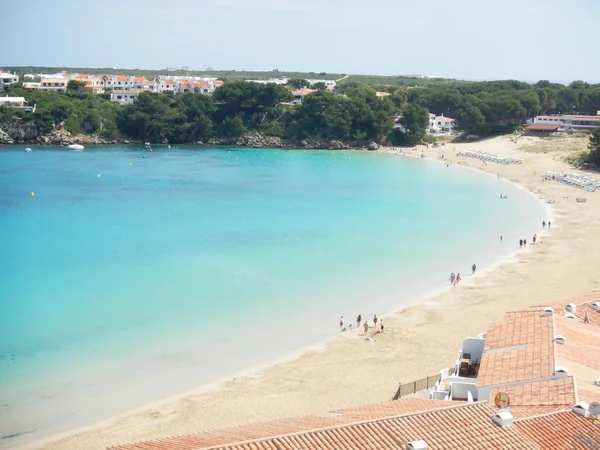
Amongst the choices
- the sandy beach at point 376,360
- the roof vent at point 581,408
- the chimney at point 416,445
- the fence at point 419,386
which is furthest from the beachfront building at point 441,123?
the chimney at point 416,445

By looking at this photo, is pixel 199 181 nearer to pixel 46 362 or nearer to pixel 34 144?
pixel 34 144

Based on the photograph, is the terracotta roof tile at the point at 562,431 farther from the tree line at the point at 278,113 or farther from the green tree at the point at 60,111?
the green tree at the point at 60,111

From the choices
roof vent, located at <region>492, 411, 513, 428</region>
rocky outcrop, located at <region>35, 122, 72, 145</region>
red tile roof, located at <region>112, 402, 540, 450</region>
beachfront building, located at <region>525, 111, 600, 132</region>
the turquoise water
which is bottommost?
the turquoise water

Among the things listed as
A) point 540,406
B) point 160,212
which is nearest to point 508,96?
point 160,212

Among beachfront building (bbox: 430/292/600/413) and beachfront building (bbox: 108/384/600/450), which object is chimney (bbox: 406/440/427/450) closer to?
beachfront building (bbox: 108/384/600/450)

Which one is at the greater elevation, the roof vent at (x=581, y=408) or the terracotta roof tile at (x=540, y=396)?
the roof vent at (x=581, y=408)

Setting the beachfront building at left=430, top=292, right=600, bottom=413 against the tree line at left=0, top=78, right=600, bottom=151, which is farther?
the tree line at left=0, top=78, right=600, bottom=151

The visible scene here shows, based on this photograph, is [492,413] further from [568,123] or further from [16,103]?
[16,103]

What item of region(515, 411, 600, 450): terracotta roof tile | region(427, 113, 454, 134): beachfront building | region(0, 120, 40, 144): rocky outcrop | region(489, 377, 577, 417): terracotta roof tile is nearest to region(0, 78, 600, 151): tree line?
region(0, 120, 40, 144): rocky outcrop
